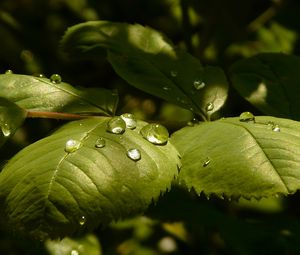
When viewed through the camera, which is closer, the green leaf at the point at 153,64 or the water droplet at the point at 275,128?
the water droplet at the point at 275,128

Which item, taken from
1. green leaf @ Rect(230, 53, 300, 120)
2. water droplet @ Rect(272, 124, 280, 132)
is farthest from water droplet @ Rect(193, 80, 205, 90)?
water droplet @ Rect(272, 124, 280, 132)

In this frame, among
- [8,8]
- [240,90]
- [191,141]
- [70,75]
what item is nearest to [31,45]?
[70,75]

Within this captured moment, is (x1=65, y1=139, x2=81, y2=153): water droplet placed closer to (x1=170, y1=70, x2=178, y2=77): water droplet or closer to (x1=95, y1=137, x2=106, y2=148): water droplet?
(x1=95, y1=137, x2=106, y2=148): water droplet

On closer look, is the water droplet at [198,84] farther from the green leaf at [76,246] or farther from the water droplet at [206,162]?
the green leaf at [76,246]

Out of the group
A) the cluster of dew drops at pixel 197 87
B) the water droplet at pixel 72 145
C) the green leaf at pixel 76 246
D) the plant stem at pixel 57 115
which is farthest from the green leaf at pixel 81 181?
the green leaf at pixel 76 246

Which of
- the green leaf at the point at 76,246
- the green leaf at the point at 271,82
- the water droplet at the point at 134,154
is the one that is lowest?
the green leaf at the point at 76,246

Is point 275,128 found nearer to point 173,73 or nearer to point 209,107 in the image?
point 209,107
